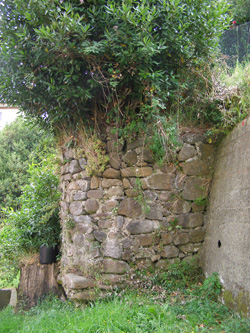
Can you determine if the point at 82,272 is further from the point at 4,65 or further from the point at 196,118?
the point at 4,65

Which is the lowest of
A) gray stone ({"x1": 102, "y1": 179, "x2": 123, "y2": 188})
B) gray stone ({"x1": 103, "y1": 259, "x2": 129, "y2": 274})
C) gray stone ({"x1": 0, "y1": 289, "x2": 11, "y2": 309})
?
gray stone ({"x1": 0, "y1": 289, "x2": 11, "y2": 309})

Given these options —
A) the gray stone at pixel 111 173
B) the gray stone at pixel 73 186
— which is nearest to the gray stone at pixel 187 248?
the gray stone at pixel 111 173

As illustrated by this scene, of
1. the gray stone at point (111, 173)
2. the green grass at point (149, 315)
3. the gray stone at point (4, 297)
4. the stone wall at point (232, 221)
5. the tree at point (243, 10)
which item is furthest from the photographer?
the tree at point (243, 10)

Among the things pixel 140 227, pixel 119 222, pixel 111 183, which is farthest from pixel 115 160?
pixel 140 227

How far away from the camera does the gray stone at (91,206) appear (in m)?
3.87

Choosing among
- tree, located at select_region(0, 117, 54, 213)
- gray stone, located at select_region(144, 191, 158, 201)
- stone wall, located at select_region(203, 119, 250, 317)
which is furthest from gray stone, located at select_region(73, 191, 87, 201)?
tree, located at select_region(0, 117, 54, 213)

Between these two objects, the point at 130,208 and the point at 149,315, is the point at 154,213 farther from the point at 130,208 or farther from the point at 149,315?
the point at 149,315

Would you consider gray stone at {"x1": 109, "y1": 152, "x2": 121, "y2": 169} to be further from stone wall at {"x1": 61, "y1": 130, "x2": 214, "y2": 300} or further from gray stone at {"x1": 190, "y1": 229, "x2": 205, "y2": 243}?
gray stone at {"x1": 190, "y1": 229, "x2": 205, "y2": 243}

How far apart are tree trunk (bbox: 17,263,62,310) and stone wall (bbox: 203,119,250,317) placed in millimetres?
2325

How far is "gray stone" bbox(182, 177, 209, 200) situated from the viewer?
155 inches

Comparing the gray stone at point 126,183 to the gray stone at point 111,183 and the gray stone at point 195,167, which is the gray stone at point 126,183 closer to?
the gray stone at point 111,183

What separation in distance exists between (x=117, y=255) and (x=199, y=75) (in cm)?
266

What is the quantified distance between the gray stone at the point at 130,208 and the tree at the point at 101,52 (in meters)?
1.04

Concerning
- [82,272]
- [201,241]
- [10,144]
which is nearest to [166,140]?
[201,241]
